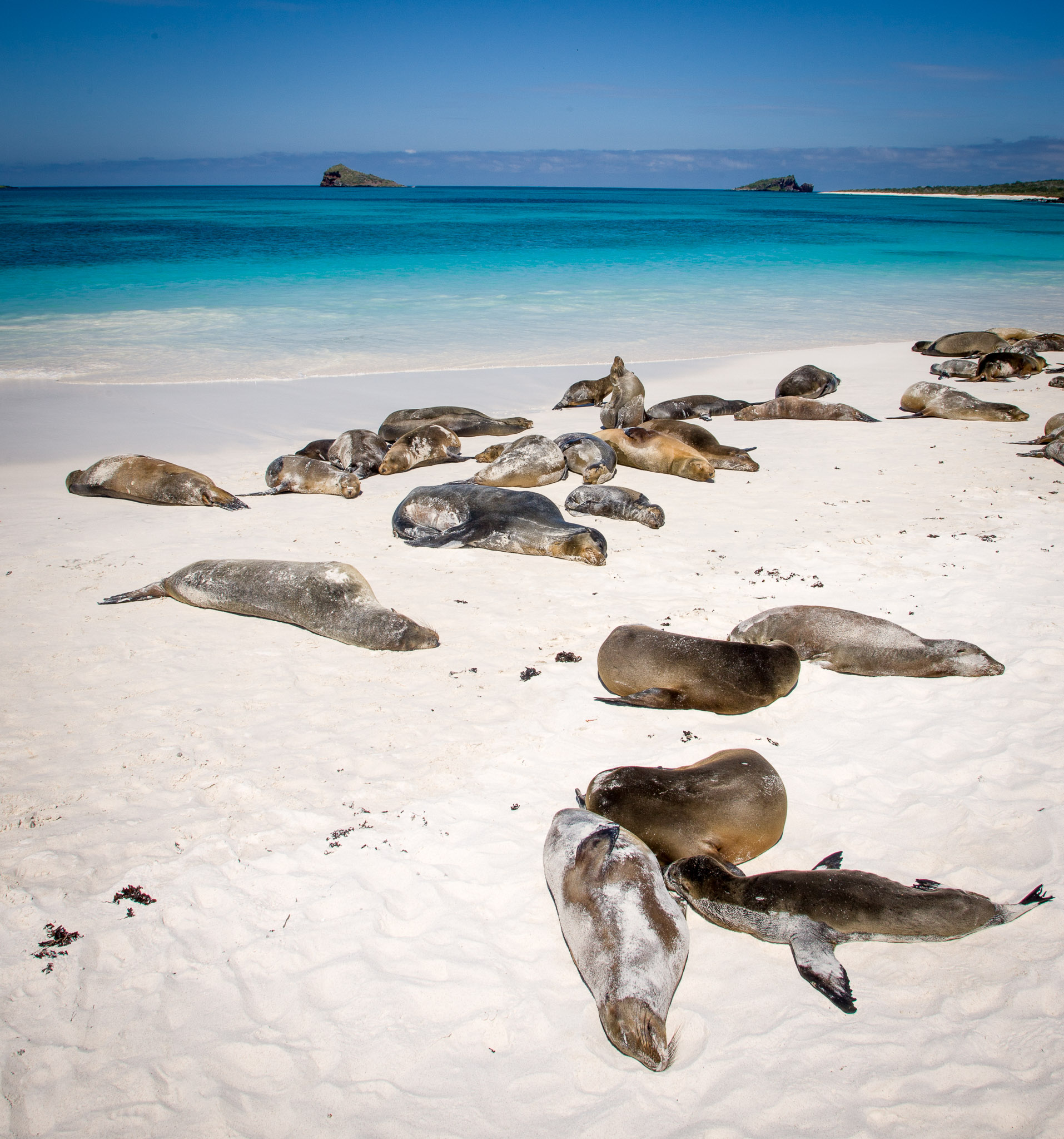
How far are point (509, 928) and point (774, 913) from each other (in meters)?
0.92

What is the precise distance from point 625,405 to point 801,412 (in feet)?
7.67

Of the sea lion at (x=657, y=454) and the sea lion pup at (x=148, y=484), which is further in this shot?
the sea lion at (x=657, y=454)

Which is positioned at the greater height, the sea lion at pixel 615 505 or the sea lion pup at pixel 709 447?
the sea lion pup at pixel 709 447

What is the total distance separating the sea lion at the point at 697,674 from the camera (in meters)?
3.71

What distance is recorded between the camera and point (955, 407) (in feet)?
30.0

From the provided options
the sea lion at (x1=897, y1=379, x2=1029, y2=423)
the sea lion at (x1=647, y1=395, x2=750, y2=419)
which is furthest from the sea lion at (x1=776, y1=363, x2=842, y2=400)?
the sea lion at (x1=897, y1=379, x2=1029, y2=423)

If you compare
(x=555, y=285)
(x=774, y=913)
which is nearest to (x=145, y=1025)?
(x=774, y=913)

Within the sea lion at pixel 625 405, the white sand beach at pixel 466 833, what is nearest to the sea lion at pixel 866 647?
the white sand beach at pixel 466 833

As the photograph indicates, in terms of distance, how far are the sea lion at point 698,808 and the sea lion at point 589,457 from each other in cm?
434

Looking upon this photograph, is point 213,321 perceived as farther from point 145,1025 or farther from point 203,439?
point 145,1025

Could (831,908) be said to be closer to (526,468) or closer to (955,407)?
(526,468)

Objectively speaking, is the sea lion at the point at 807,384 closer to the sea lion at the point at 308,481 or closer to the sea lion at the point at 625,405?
the sea lion at the point at 625,405

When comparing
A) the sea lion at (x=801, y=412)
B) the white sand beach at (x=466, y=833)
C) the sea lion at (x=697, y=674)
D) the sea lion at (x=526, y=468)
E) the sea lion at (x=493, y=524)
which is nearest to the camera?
the white sand beach at (x=466, y=833)

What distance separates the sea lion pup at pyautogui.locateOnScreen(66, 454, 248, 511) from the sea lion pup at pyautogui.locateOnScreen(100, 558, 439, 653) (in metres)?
1.73
